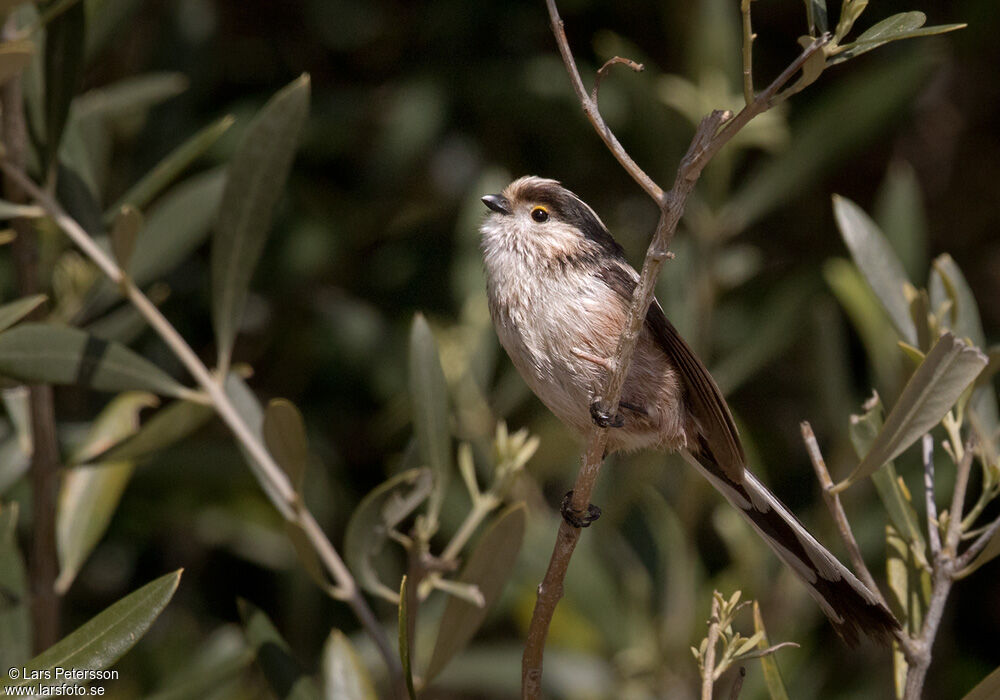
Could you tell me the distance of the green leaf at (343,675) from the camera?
8.47 feet

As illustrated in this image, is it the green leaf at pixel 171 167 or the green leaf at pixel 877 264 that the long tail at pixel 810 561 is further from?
the green leaf at pixel 171 167

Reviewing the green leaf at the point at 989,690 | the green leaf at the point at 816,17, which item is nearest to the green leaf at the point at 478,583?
the green leaf at the point at 989,690

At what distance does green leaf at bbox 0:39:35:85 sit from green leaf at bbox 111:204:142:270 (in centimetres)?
43

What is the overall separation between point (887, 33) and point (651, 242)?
0.53 meters

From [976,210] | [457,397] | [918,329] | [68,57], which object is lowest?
[457,397]

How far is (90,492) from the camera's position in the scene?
3025mm

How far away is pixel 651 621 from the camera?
12.4 ft

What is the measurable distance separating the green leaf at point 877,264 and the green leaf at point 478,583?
3.50ft

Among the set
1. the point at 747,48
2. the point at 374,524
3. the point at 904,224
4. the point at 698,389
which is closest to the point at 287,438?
the point at 374,524

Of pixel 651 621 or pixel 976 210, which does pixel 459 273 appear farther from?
pixel 976 210

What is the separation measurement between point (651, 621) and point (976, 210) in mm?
2492

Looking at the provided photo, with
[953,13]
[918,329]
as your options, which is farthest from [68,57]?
[953,13]

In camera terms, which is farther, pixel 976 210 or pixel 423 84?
pixel 976 210

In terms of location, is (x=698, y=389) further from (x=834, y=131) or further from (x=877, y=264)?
(x=834, y=131)
